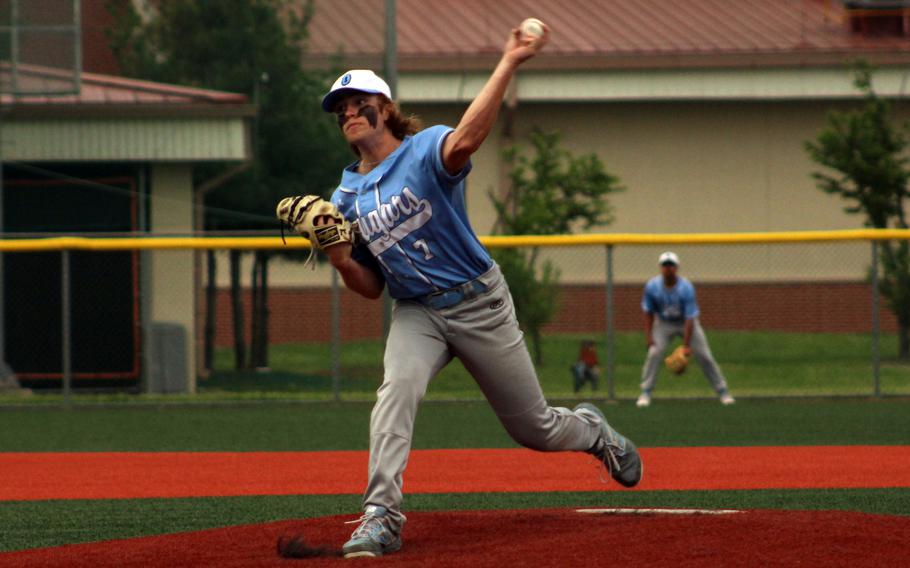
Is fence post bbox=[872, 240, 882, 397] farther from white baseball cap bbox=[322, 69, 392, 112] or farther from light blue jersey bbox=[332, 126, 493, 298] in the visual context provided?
white baseball cap bbox=[322, 69, 392, 112]

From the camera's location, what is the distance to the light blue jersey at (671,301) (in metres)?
14.9

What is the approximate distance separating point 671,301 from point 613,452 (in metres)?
8.56

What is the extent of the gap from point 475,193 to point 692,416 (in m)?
15.1

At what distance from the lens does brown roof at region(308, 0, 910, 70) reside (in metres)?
27.6

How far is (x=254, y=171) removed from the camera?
20766 millimetres

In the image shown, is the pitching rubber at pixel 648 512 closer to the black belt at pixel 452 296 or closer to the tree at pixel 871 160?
the black belt at pixel 452 296

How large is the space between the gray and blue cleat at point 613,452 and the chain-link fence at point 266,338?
8.37 metres

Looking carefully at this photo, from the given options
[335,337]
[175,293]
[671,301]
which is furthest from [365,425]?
[175,293]

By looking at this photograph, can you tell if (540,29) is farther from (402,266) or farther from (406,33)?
(406,33)

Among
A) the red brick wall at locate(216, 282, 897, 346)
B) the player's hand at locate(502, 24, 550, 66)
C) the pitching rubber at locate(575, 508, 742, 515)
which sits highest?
the player's hand at locate(502, 24, 550, 66)

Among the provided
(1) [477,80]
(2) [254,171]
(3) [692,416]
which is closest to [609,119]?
(1) [477,80]

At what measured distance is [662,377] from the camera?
19.4 metres

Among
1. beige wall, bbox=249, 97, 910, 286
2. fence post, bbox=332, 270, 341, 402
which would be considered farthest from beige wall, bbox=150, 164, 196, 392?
beige wall, bbox=249, 97, 910, 286

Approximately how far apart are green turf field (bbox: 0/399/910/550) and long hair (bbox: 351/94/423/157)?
2.26 meters
